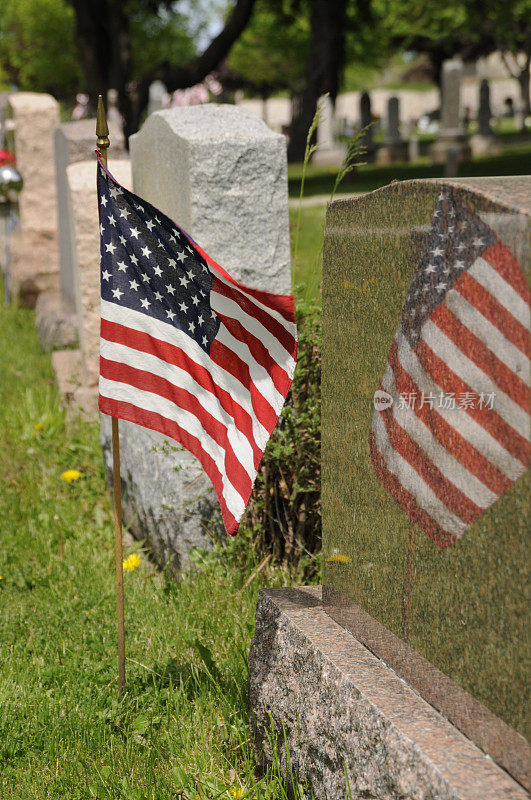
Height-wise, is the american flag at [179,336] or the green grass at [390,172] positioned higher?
the american flag at [179,336]

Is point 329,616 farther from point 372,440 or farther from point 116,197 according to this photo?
point 116,197

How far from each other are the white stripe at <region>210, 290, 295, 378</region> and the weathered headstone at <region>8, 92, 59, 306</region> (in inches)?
270

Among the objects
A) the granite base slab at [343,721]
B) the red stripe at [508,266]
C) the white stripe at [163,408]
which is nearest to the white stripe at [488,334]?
the red stripe at [508,266]

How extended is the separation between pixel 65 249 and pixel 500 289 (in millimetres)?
6246

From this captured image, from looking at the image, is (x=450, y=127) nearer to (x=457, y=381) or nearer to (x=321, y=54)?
(x=321, y=54)

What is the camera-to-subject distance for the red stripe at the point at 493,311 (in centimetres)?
165

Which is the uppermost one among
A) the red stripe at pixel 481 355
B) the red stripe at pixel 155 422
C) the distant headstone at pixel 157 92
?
the distant headstone at pixel 157 92

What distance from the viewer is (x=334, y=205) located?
8.21ft

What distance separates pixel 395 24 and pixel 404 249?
41.2 meters

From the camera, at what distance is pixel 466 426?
184 centimetres

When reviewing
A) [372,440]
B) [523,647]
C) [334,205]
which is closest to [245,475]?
[372,440]

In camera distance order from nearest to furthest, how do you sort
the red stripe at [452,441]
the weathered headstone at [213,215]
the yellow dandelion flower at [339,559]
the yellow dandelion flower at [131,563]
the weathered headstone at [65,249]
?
the red stripe at [452,441] → the yellow dandelion flower at [339,559] → the weathered headstone at [213,215] → the yellow dandelion flower at [131,563] → the weathered headstone at [65,249]

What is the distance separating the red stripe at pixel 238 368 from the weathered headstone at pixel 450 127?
21.9m

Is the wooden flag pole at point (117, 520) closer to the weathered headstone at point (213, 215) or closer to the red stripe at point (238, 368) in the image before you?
the red stripe at point (238, 368)
